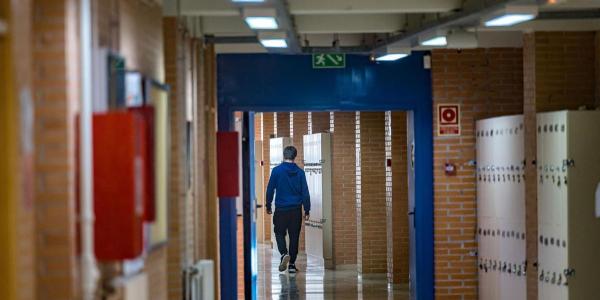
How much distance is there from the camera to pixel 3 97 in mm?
4148

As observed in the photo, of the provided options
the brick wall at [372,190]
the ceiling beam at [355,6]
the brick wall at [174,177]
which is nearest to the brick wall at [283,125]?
the brick wall at [372,190]

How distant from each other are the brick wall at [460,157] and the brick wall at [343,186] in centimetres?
489

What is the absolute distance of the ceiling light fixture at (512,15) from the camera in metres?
7.22

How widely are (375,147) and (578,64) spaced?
555 centimetres

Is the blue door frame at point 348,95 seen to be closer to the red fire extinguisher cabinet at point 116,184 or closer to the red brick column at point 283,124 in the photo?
the red fire extinguisher cabinet at point 116,184

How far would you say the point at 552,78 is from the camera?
10.1 metres

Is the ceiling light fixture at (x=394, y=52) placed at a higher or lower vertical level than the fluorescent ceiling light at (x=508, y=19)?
lower

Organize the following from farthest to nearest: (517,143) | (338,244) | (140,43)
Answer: (338,244), (517,143), (140,43)

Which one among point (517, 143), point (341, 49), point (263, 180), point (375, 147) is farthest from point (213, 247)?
point (263, 180)

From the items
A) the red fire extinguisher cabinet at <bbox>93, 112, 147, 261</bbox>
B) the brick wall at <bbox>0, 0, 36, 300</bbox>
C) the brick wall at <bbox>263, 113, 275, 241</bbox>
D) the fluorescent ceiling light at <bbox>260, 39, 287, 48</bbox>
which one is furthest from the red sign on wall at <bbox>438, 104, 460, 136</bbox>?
the brick wall at <bbox>263, 113, 275, 241</bbox>

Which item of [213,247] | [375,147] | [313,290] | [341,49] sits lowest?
[313,290]

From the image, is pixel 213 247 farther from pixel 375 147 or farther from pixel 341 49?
pixel 375 147

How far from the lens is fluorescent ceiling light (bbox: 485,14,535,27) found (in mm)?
7415

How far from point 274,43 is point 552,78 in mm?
2750
